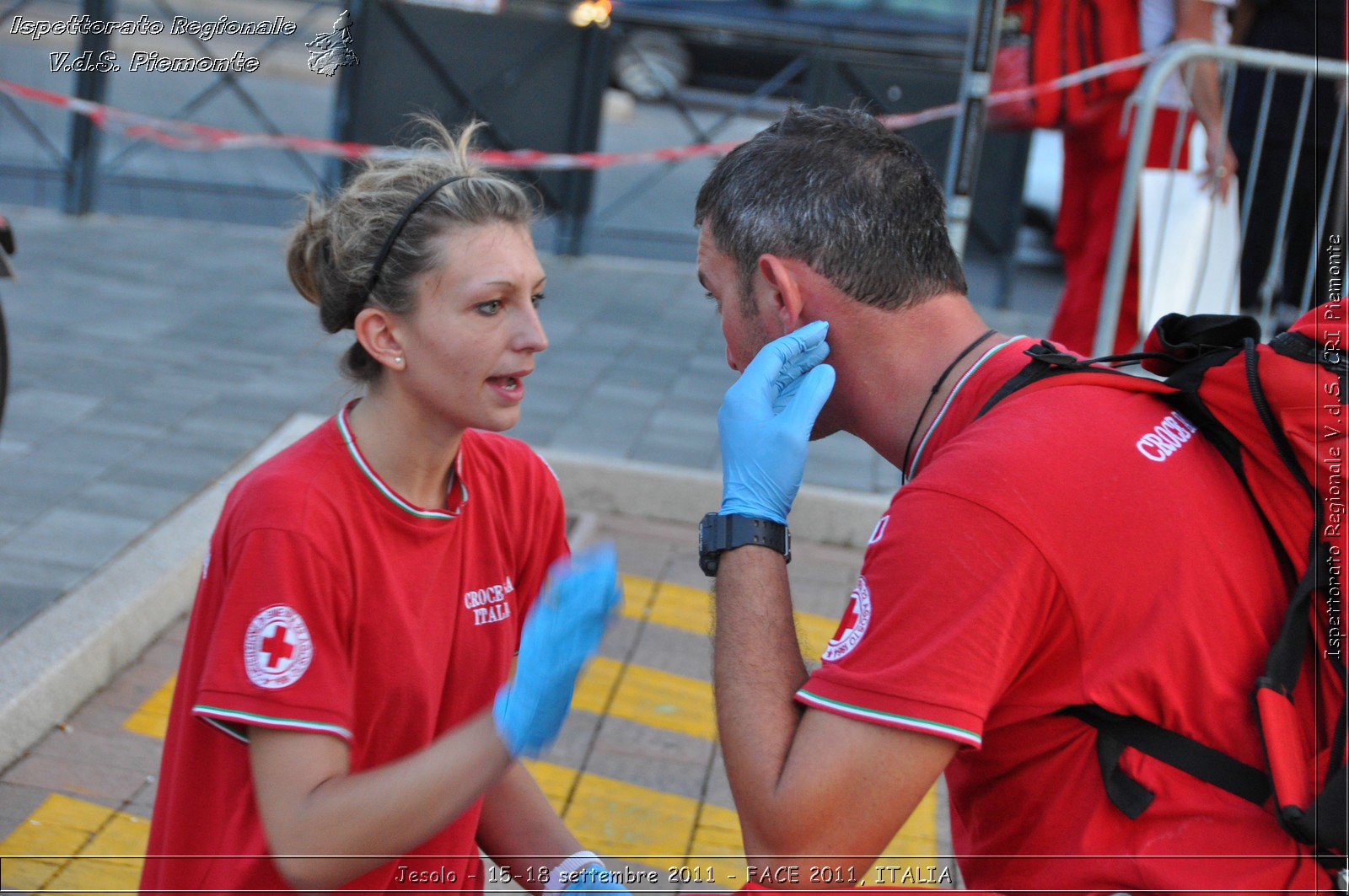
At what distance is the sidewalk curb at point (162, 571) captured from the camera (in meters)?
3.13

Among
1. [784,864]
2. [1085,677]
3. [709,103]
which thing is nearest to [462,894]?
[784,864]

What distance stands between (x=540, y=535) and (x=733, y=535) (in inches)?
22.9

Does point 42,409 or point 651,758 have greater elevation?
point 42,409

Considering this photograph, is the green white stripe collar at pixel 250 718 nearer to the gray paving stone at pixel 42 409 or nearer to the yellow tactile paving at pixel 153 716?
the yellow tactile paving at pixel 153 716

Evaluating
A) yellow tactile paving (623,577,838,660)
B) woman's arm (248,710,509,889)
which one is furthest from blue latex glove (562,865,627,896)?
yellow tactile paving (623,577,838,660)

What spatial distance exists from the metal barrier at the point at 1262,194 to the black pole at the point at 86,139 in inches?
246

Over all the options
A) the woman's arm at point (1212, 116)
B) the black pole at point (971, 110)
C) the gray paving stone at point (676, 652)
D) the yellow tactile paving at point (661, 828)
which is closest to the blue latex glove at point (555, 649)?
the yellow tactile paving at point (661, 828)

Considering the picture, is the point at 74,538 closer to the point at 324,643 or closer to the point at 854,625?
the point at 324,643

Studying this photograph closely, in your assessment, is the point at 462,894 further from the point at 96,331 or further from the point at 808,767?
the point at 96,331

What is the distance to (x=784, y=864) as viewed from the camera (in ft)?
5.30

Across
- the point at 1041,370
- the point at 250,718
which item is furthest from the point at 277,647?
the point at 1041,370

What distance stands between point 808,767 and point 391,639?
0.72 metres

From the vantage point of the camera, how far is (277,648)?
182cm

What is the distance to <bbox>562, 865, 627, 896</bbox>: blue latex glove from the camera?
2.17 meters
